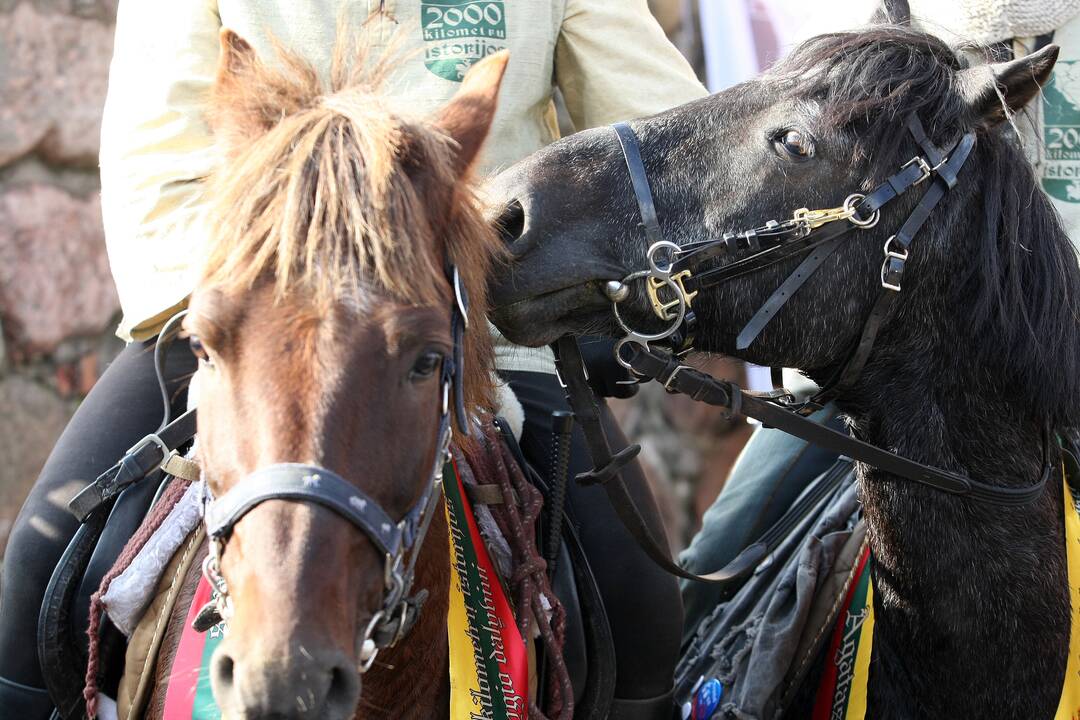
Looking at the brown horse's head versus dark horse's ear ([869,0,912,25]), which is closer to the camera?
the brown horse's head

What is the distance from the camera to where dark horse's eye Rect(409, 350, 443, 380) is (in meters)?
1.62

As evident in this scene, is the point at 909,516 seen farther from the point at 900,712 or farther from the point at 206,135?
the point at 206,135

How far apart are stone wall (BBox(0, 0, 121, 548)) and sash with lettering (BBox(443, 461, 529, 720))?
3.03m

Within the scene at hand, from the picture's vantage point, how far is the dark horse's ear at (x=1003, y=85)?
2.05 m

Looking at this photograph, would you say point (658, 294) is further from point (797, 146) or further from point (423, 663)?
point (423, 663)

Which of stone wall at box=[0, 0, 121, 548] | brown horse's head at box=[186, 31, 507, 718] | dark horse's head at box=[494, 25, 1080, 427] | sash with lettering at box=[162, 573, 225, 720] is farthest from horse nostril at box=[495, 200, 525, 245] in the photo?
stone wall at box=[0, 0, 121, 548]

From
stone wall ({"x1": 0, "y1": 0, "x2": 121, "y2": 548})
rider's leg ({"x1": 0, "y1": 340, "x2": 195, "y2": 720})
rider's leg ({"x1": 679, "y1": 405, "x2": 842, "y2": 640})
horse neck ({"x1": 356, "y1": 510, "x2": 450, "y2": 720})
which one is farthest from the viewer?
stone wall ({"x1": 0, "y1": 0, "x2": 121, "y2": 548})

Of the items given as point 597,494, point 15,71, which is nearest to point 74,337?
point 15,71

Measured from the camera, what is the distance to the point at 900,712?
2.34 metres

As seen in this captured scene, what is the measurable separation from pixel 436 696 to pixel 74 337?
329 centimetres

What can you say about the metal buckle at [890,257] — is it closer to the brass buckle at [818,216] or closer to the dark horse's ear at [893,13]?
the brass buckle at [818,216]

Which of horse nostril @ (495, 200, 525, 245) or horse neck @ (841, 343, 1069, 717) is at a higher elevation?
horse nostril @ (495, 200, 525, 245)

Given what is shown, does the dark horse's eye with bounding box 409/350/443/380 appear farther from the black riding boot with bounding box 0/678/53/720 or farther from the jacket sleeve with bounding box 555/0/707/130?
Answer: the jacket sleeve with bounding box 555/0/707/130

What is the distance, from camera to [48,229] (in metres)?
4.55
